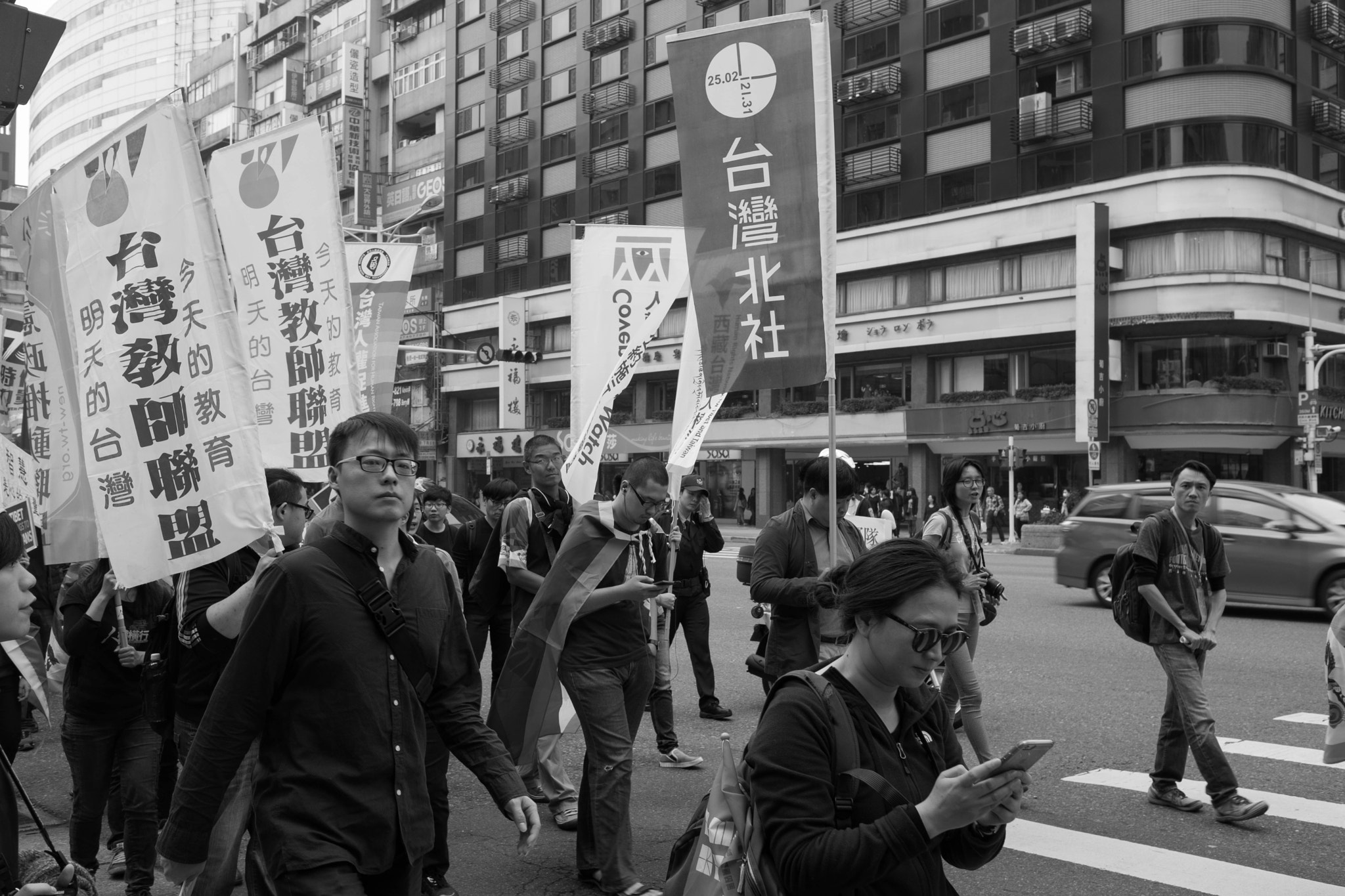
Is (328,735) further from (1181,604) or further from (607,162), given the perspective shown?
(607,162)

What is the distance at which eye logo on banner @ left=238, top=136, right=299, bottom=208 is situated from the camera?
7.08 meters

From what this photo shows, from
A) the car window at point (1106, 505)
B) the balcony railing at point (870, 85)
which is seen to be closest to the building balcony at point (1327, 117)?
the balcony railing at point (870, 85)

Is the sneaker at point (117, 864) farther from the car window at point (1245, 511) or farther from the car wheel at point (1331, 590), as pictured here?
the car wheel at point (1331, 590)

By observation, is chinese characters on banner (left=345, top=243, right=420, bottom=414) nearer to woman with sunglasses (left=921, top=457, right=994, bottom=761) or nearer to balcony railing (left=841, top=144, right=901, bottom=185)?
woman with sunglasses (left=921, top=457, right=994, bottom=761)

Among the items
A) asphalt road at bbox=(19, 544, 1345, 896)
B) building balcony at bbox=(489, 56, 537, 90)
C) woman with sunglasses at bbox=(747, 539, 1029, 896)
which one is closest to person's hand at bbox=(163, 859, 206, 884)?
woman with sunglasses at bbox=(747, 539, 1029, 896)

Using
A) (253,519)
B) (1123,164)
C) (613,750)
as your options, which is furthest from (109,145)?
(1123,164)

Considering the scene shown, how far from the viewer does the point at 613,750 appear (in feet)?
15.5

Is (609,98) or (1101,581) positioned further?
(609,98)

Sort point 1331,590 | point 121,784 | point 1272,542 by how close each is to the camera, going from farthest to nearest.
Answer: point 1272,542, point 1331,590, point 121,784

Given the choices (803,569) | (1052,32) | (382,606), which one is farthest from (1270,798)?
(1052,32)

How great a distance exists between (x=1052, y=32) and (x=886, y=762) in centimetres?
3513

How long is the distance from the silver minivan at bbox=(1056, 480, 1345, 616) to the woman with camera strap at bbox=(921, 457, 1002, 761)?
24.9 feet

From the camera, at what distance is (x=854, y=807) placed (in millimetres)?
2225

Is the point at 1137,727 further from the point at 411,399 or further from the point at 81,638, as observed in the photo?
the point at 411,399
